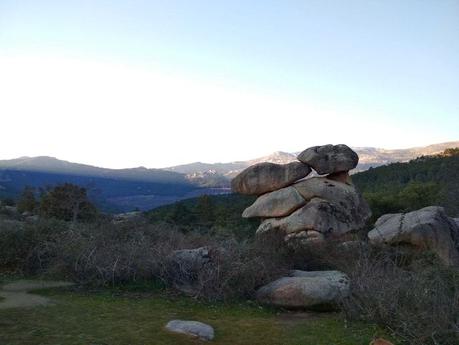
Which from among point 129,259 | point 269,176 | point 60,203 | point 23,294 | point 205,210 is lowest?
point 205,210

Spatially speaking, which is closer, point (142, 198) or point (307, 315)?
point (307, 315)

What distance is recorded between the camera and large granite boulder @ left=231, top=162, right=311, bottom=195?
21.5 m

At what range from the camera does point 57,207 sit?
3150cm

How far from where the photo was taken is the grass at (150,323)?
25.4 feet

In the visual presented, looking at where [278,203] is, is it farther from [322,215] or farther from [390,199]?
[390,199]

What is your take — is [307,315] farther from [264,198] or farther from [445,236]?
[264,198]

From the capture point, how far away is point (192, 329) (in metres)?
8.16

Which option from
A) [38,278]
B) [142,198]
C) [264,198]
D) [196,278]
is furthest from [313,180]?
[142,198]

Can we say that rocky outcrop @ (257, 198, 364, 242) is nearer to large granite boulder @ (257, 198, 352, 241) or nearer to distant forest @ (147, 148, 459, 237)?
large granite boulder @ (257, 198, 352, 241)

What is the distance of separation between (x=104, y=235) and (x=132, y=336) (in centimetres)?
535

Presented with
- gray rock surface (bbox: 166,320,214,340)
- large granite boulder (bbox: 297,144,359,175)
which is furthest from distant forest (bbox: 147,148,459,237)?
gray rock surface (bbox: 166,320,214,340)

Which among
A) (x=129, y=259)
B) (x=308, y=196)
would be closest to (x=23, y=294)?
(x=129, y=259)

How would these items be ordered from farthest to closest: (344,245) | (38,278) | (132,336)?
(344,245)
(38,278)
(132,336)

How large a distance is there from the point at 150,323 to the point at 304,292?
339 cm
